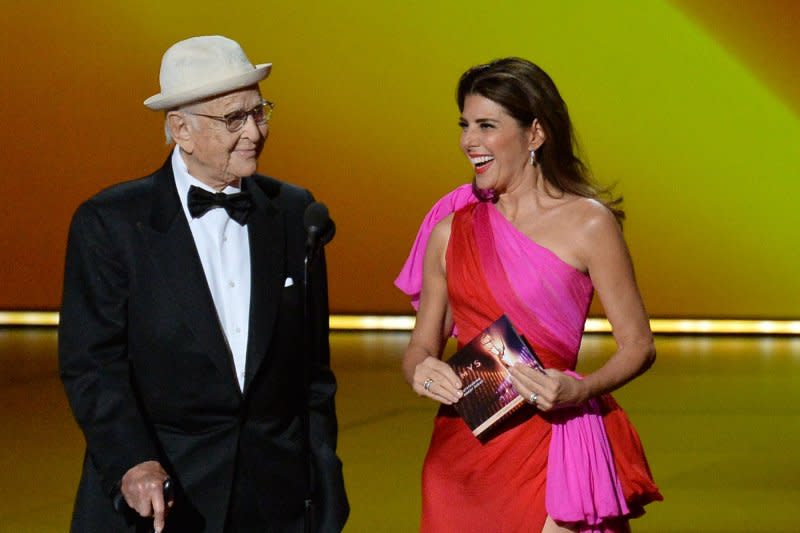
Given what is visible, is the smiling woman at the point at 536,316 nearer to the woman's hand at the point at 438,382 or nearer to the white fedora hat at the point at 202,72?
the woman's hand at the point at 438,382

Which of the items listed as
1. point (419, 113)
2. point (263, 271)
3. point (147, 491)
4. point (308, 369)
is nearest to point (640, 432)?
point (419, 113)

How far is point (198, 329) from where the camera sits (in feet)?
8.25

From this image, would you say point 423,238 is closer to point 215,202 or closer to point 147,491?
point 215,202

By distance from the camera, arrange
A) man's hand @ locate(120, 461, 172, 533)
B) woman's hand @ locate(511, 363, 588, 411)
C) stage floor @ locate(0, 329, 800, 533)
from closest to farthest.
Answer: man's hand @ locate(120, 461, 172, 533)
woman's hand @ locate(511, 363, 588, 411)
stage floor @ locate(0, 329, 800, 533)

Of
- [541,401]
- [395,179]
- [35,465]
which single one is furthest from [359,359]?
[541,401]

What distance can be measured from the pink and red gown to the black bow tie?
69 centimetres

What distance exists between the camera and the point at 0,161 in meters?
9.22

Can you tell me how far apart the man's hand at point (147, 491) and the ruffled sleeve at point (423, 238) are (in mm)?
1051

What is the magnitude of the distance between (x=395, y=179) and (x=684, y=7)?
224 cm

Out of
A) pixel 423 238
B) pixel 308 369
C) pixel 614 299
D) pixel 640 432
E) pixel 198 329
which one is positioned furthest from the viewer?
pixel 640 432

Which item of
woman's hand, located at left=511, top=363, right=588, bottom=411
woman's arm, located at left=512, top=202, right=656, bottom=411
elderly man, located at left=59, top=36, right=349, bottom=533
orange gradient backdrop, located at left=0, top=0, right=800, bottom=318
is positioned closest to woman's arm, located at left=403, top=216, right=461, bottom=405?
woman's hand, located at left=511, top=363, right=588, bottom=411

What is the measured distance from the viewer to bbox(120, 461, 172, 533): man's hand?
7.66ft

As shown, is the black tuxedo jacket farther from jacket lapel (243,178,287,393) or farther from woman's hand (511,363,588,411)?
woman's hand (511,363,588,411)

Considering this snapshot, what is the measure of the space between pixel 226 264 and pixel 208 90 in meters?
0.33
